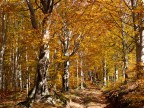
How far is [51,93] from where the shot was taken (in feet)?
50.9

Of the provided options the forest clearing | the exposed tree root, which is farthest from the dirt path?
the exposed tree root

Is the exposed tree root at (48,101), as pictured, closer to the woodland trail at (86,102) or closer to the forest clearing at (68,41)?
the forest clearing at (68,41)

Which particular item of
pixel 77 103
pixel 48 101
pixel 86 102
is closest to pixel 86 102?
pixel 86 102

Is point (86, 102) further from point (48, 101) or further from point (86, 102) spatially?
point (48, 101)

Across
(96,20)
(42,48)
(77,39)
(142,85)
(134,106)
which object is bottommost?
(134,106)

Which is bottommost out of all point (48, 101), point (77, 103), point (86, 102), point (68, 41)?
point (86, 102)

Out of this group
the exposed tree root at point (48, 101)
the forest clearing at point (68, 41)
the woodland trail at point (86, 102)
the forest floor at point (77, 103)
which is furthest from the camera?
the woodland trail at point (86, 102)

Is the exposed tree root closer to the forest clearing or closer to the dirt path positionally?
the forest clearing

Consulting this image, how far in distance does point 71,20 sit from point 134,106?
412 inches

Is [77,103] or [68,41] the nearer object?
[77,103]

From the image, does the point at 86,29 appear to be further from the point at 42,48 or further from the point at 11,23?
the point at 11,23

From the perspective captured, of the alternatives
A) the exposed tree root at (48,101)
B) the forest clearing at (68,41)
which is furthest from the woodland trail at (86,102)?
the exposed tree root at (48,101)

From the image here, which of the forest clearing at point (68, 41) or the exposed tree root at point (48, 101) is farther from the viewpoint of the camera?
the forest clearing at point (68, 41)

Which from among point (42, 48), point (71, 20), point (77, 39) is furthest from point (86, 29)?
point (42, 48)
